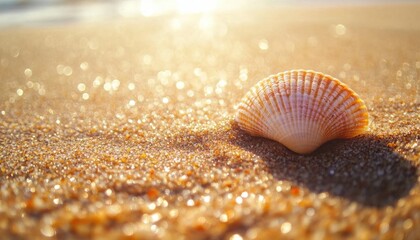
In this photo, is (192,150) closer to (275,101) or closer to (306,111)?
(275,101)

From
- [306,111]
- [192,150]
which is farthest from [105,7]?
[306,111]

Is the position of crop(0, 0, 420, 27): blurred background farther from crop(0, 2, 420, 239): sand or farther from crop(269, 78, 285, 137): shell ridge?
crop(269, 78, 285, 137): shell ridge

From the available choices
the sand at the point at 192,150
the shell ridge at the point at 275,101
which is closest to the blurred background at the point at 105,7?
the sand at the point at 192,150

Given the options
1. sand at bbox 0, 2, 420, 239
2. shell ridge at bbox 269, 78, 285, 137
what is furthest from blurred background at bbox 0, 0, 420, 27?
shell ridge at bbox 269, 78, 285, 137

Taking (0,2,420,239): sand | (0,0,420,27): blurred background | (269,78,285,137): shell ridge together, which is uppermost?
(0,0,420,27): blurred background

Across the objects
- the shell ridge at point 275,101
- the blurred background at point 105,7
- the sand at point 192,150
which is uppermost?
the blurred background at point 105,7

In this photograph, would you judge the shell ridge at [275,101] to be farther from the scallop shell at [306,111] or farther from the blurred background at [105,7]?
the blurred background at [105,7]
